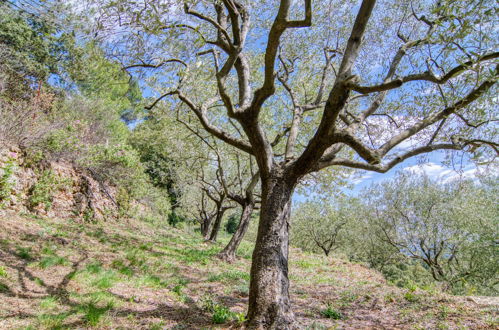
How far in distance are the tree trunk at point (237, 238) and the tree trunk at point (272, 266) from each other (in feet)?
23.5

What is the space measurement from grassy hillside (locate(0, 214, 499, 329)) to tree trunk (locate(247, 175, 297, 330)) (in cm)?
58

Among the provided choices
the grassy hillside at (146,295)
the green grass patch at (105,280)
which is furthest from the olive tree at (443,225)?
the green grass patch at (105,280)

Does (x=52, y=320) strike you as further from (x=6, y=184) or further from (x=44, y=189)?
(x=44, y=189)

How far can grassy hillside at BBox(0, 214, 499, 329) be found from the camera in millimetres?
5078

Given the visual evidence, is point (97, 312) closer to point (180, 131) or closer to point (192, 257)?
point (192, 257)

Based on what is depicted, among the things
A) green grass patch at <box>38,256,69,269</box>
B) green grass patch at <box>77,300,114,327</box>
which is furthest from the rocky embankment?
green grass patch at <box>77,300,114,327</box>

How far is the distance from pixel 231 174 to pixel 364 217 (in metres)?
13.3

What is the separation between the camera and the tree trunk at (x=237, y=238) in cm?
1273

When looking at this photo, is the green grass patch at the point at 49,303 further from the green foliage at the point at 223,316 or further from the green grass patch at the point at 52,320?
the green foliage at the point at 223,316

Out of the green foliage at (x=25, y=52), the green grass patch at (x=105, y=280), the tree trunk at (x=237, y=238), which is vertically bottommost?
the green grass patch at (x=105, y=280)

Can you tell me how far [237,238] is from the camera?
43.0 ft

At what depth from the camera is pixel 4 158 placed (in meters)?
10.5

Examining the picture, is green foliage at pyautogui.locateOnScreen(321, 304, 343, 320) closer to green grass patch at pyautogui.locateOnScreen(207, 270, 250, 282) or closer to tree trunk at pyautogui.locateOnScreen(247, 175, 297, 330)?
tree trunk at pyautogui.locateOnScreen(247, 175, 297, 330)

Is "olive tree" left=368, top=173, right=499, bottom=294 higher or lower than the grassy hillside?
higher
